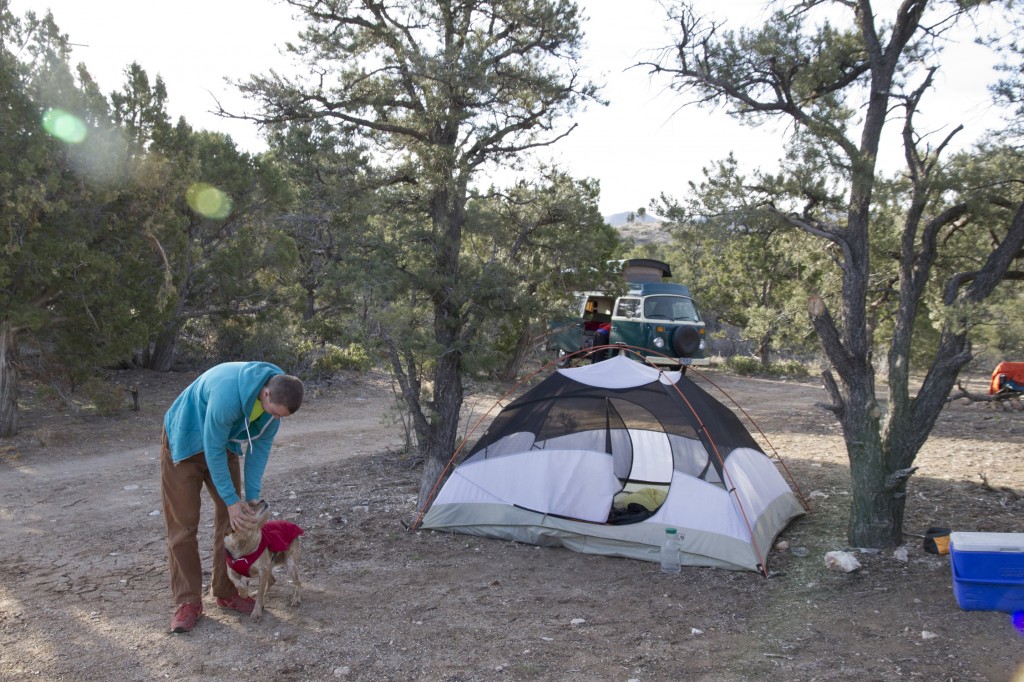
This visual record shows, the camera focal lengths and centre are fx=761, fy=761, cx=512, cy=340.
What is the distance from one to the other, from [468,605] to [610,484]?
196 cm

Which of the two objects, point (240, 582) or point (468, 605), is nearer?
point (240, 582)

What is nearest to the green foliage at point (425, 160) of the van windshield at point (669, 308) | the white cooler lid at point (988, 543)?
the white cooler lid at point (988, 543)

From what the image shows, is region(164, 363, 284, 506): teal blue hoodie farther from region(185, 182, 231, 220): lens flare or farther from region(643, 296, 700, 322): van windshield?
region(643, 296, 700, 322): van windshield

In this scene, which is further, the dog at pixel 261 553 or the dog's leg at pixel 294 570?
the dog's leg at pixel 294 570

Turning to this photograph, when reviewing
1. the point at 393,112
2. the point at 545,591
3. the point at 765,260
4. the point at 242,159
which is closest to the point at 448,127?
the point at 393,112

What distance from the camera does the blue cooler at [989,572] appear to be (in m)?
4.72

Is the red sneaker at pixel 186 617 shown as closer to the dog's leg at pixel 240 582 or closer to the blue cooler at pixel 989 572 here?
the dog's leg at pixel 240 582

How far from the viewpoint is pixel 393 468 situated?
9.32 metres

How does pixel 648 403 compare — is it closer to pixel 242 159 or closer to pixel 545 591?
pixel 545 591

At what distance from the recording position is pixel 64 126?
10.1m

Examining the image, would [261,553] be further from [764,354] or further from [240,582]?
[764,354]

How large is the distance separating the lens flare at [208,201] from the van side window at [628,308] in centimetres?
849

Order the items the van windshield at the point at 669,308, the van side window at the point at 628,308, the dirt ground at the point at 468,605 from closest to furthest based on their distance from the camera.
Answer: the dirt ground at the point at 468,605
the van windshield at the point at 669,308
the van side window at the point at 628,308

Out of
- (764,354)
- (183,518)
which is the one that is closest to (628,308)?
(764,354)
